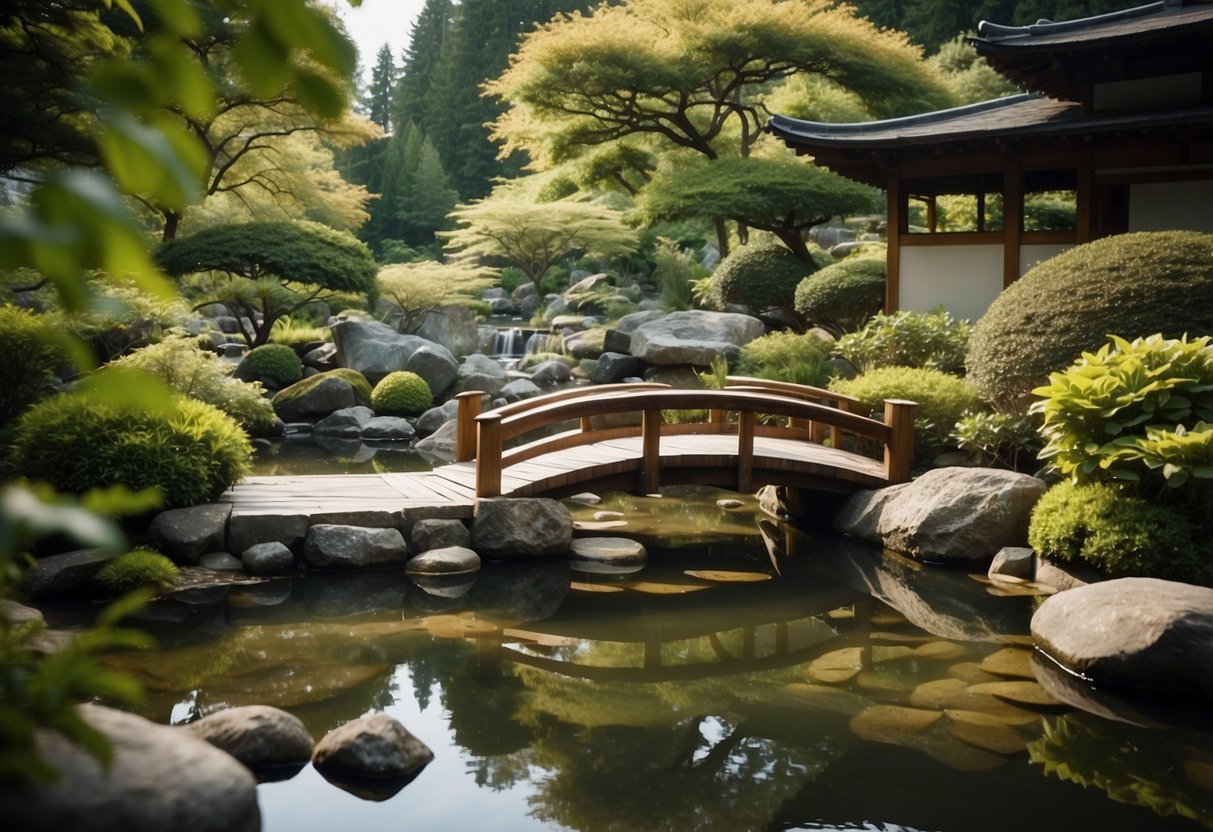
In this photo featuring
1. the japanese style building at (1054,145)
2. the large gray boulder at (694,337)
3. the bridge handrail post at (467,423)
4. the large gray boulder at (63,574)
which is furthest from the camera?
the large gray boulder at (694,337)

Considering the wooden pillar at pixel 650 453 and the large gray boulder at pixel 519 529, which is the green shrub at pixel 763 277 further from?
the large gray boulder at pixel 519 529

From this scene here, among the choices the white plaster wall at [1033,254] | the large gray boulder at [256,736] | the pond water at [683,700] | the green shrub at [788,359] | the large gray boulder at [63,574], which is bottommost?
the pond water at [683,700]

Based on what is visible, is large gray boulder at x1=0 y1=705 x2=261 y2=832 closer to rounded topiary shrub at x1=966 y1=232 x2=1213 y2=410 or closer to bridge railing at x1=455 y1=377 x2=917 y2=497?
bridge railing at x1=455 y1=377 x2=917 y2=497

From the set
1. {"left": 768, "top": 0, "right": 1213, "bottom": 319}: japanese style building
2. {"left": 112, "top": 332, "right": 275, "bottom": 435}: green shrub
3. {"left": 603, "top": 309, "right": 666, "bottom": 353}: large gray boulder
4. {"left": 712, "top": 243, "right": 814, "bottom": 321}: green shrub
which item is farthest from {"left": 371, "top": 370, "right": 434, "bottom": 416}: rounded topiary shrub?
{"left": 768, "top": 0, "right": 1213, "bottom": 319}: japanese style building

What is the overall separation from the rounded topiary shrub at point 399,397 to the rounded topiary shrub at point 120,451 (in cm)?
790

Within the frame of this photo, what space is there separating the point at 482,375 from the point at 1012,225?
8545 millimetres

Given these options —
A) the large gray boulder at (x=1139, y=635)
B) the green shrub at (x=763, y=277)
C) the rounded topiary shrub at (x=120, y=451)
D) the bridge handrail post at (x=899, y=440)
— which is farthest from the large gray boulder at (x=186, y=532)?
the green shrub at (x=763, y=277)

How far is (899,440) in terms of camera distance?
8719 mm

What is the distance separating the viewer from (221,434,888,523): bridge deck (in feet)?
25.3

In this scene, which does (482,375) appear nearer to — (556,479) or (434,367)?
(434,367)

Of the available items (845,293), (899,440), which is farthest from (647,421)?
(845,293)

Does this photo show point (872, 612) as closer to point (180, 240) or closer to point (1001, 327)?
point (1001, 327)

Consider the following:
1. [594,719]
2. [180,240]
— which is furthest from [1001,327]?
[180,240]

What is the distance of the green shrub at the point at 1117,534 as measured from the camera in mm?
6477
